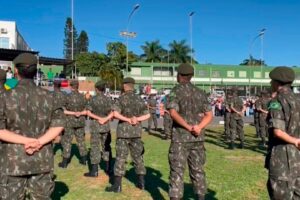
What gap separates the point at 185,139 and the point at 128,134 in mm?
1949

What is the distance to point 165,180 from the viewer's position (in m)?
9.36

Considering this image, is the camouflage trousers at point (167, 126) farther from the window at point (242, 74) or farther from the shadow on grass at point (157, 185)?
the window at point (242, 74)

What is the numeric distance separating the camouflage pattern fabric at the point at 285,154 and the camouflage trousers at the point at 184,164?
162 centimetres

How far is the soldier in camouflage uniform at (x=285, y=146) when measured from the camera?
15.9 ft

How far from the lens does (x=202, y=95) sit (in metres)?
6.52

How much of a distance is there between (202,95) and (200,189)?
1423 mm

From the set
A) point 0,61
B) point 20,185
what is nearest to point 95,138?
point 20,185

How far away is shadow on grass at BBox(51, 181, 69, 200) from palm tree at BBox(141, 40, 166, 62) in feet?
272

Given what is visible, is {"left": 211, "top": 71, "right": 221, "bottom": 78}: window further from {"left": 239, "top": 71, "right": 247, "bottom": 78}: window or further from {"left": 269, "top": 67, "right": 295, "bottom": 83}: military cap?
{"left": 269, "top": 67, "right": 295, "bottom": 83}: military cap

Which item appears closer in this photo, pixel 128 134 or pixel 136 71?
pixel 128 134

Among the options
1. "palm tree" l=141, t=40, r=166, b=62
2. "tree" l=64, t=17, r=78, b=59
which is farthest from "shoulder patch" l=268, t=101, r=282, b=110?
"tree" l=64, t=17, r=78, b=59

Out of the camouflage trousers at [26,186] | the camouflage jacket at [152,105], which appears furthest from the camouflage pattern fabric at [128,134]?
the camouflage jacket at [152,105]

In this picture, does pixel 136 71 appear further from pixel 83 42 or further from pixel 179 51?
pixel 83 42

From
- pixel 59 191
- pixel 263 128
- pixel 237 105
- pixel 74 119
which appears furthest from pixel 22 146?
pixel 263 128
